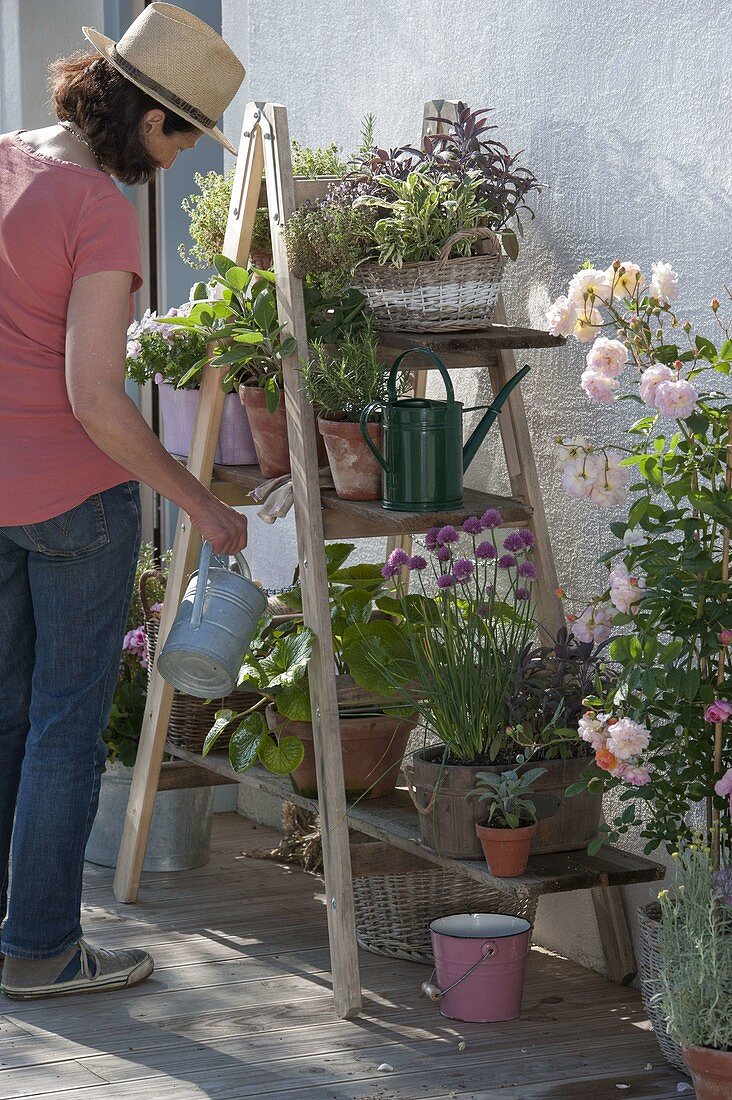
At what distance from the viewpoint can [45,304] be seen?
243cm

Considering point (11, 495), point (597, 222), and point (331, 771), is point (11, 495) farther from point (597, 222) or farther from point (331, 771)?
point (597, 222)

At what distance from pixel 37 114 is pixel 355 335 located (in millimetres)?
2998

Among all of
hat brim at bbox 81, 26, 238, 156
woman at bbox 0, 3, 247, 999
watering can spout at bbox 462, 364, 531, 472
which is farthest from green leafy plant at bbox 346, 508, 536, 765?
hat brim at bbox 81, 26, 238, 156

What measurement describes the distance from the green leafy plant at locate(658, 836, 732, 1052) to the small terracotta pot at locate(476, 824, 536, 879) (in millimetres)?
294

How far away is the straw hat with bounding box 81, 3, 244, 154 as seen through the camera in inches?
94.7

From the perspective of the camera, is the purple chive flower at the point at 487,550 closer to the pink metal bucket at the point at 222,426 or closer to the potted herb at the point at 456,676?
the potted herb at the point at 456,676

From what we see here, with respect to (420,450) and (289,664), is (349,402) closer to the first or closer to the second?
(420,450)

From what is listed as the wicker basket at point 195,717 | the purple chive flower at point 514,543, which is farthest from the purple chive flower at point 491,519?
the wicker basket at point 195,717

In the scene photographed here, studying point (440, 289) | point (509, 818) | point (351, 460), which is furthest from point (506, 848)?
point (440, 289)

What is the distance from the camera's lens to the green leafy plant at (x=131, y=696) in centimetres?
339

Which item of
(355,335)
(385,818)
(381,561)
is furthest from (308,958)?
(355,335)

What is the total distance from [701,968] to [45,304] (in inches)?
55.0

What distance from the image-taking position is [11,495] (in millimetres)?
2484

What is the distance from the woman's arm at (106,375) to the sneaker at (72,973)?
2.86 feet
